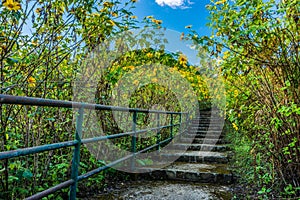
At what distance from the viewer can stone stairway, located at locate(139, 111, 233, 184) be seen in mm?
3236

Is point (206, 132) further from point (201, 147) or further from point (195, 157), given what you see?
point (195, 157)

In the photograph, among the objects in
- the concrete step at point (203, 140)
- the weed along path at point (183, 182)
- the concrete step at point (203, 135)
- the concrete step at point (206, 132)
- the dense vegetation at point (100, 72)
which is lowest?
the weed along path at point (183, 182)

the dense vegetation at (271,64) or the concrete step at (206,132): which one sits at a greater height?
the dense vegetation at (271,64)

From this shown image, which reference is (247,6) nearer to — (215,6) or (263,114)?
(215,6)

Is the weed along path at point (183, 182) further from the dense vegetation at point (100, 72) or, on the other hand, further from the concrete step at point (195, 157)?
the dense vegetation at point (100, 72)

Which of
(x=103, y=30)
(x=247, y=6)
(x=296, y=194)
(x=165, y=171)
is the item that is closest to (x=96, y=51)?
(x=103, y=30)

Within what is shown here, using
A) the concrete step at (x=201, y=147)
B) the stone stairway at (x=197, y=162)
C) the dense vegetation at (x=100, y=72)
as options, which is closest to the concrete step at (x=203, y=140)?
the stone stairway at (x=197, y=162)

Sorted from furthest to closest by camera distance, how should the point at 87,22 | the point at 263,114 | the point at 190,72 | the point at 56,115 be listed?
the point at 190,72 < the point at 263,114 < the point at 56,115 < the point at 87,22

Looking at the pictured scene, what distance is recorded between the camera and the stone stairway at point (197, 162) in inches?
127

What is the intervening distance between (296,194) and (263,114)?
838 millimetres

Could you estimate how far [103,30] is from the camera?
7.46ft

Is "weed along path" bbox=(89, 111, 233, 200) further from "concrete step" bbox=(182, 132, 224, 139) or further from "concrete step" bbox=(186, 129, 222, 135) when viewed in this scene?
"concrete step" bbox=(186, 129, 222, 135)

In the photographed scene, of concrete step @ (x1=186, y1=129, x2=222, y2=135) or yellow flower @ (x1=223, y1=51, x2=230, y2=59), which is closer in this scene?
yellow flower @ (x1=223, y1=51, x2=230, y2=59)

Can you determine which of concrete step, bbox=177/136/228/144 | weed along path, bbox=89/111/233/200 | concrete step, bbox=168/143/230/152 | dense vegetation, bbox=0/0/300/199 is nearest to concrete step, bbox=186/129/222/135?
concrete step, bbox=177/136/228/144
